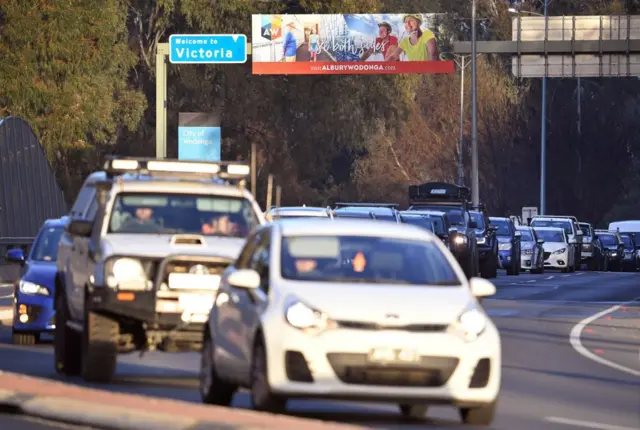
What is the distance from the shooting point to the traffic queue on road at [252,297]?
1273 centimetres

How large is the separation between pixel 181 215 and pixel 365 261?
13.5 ft

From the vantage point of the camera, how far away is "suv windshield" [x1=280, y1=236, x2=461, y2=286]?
13.5 metres

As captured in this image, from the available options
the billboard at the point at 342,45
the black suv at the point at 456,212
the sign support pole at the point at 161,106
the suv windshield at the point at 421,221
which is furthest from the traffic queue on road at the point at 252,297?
the billboard at the point at 342,45

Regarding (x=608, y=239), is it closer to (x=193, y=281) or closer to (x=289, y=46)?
(x=289, y=46)

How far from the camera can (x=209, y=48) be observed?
150ft

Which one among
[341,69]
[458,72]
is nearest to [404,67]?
[341,69]

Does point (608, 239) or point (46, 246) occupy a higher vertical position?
point (46, 246)

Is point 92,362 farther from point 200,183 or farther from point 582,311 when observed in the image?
point 582,311

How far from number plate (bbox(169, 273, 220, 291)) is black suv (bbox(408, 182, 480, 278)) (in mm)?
26582

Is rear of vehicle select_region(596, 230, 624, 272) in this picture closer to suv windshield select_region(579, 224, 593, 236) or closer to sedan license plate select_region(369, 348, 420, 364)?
suv windshield select_region(579, 224, 593, 236)

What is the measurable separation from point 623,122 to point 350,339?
275 feet

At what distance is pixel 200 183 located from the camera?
17.7 metres

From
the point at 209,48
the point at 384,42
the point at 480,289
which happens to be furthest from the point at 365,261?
the point at 384,42

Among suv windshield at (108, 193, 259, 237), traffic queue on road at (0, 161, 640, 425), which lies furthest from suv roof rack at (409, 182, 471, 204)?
suv windshield at (108, 193, 259, 237)
